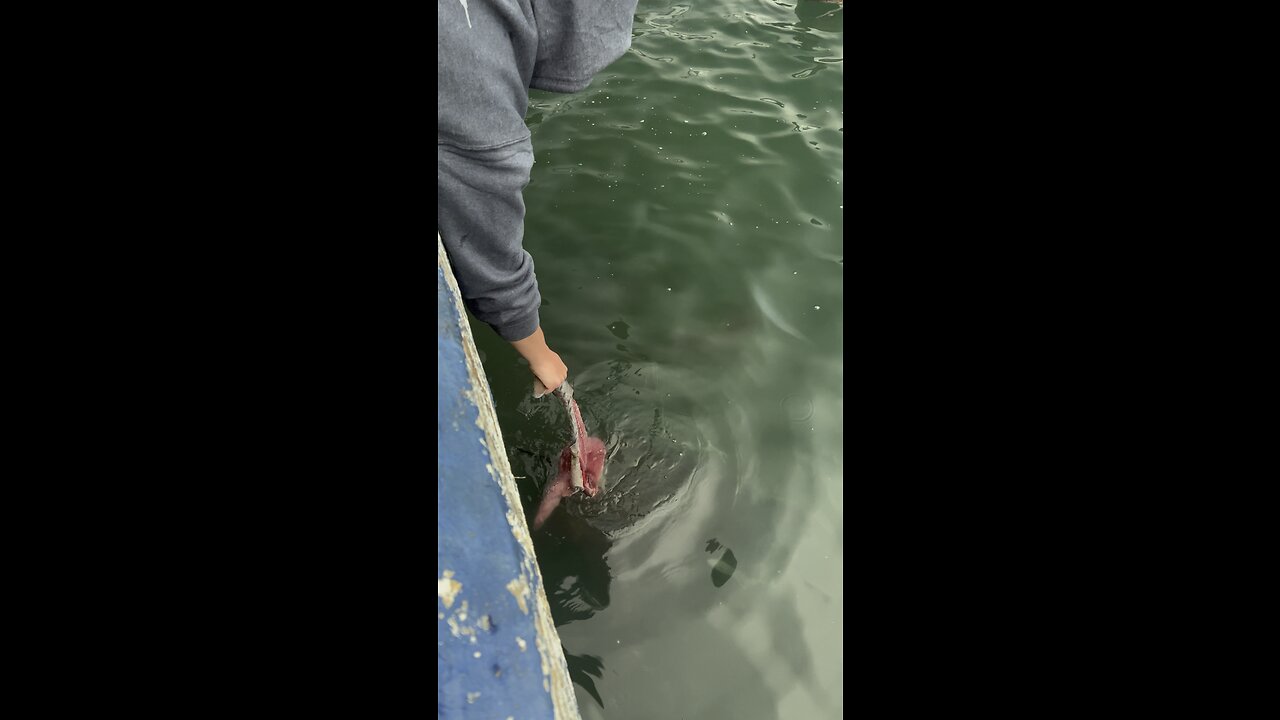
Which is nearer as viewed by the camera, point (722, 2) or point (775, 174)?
point (775, 174)

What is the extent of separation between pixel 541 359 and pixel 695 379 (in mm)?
1104

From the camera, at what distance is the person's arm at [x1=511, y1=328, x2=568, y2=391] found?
2.29 meters

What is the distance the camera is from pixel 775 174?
444cm

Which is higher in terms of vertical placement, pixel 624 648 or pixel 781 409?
pixel 781 409

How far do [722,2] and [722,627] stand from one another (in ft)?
17.6

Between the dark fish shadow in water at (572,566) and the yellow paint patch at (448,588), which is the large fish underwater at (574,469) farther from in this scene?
the yellow paint patch at (448,588)

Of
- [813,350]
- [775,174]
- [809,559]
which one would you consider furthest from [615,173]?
[809,559]

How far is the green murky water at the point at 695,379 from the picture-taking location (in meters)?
2.47

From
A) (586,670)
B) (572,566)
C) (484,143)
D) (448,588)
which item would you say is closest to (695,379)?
(572,566)

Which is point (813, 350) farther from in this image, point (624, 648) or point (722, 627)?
point (624, 648)

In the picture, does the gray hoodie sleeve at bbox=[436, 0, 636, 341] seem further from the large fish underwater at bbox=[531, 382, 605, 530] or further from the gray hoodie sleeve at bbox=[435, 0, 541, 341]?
the large fish underwater at bbox=[531, 382, 605, 530]

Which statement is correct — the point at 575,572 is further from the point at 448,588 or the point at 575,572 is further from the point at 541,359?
the point at 448,588

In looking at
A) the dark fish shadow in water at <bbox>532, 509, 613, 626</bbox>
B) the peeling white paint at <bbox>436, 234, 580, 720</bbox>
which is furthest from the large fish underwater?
the peeling white paint at <bbox>436, 234, 580, 720</bbox>

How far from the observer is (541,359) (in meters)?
2.38
